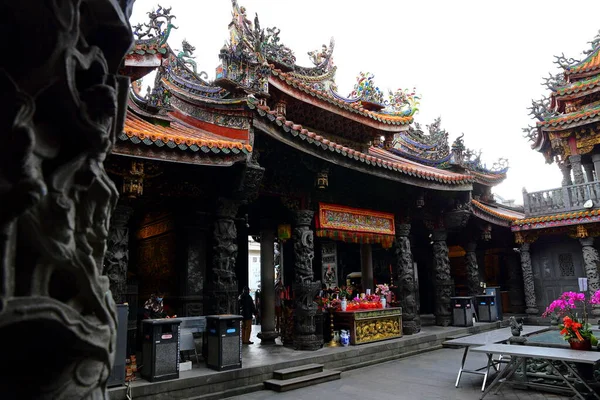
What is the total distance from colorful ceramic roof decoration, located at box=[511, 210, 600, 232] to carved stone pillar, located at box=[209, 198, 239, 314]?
1259 centimetres

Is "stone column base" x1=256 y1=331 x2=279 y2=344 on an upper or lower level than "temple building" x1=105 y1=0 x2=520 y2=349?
lower

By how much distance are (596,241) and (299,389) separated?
13649 mm

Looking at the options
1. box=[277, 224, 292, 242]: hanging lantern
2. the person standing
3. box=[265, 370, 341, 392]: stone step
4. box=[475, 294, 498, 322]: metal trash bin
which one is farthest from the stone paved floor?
box=[475, 294, 498, 322]: metal trash bin

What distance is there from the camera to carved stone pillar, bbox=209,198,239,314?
23.0ft

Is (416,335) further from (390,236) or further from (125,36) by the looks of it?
(125,36)

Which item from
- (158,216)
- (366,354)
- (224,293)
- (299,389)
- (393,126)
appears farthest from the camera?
(393,126)

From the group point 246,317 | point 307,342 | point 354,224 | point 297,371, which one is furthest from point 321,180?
point 246,317

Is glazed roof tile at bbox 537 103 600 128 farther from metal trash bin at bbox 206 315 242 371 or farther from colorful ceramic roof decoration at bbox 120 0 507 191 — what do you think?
metal trash bin at bbox 206 315 242 371

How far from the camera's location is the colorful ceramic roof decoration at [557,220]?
1365cm

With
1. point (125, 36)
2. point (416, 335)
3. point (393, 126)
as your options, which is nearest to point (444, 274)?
point (416, 335)

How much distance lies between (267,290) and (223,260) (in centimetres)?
377

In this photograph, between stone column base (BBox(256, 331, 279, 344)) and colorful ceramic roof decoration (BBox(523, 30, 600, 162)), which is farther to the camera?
colorful ceramic roof decoration (BBox(523, 30, 600, 162))

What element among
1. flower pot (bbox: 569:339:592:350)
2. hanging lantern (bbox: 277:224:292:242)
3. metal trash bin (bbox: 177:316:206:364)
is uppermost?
hanging lantern (bbox: 277:224:292:242)

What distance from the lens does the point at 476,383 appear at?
6.86 meters
